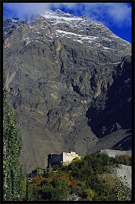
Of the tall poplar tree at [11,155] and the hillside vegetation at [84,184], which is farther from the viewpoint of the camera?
the hillside vegetation at [84,184]

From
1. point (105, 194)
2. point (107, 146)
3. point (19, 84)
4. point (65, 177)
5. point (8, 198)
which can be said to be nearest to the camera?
point (8, 198)

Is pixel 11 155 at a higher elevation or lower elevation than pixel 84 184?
higher

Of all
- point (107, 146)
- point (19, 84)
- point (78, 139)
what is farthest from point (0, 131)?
point (19, 84)

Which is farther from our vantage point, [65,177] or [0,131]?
[65,177]

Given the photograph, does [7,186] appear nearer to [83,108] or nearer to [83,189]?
[83,189]

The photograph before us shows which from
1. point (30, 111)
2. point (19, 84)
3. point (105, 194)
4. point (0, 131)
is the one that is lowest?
point (105, 194)

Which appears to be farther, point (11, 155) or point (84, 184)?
point (84, 184)

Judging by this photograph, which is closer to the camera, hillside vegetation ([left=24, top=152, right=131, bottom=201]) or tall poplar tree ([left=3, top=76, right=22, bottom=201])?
tall poplar tree ([left=3, top=76, right=22, bottom=201])

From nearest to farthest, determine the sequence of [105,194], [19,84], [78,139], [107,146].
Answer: [105,194]
[107,146]
[78,139]
[19,84]
